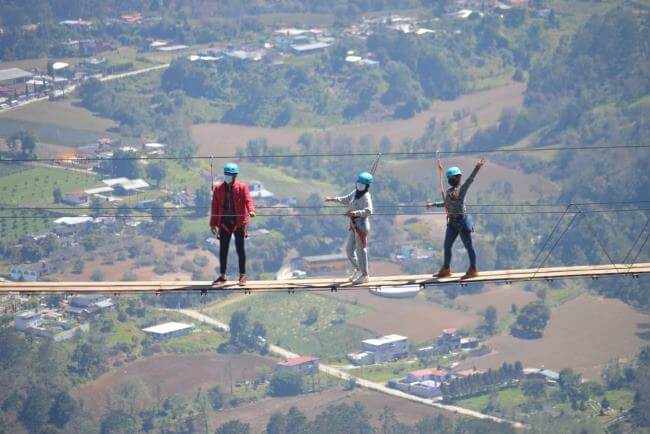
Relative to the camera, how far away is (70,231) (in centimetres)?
11162

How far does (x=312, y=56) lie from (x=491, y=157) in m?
39.5

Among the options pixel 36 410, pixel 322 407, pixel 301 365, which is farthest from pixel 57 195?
pixel 322 407

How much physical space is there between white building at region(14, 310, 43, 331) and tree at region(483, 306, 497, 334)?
85.8ft

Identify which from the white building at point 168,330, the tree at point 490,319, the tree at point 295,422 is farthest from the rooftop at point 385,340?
the white building at point 168,330

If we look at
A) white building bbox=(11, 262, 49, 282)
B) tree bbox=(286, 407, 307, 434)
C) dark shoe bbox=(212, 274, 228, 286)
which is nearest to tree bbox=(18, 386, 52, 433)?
tree bbox=(286, 407, 307, 434)

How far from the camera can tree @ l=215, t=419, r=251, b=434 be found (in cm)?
7850

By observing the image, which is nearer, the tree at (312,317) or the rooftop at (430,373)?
the rooftop at (430,373)

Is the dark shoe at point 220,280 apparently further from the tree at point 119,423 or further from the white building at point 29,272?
the white building at point 29,272

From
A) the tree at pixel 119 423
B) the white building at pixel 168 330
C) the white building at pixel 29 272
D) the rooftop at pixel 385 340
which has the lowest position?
the tree at pixel 119 423

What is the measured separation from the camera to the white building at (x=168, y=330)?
89.2 meters

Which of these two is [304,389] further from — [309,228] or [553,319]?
[309,228]

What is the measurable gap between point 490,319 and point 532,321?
2.82 metres

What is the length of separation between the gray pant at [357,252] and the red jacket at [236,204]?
187 centimetres

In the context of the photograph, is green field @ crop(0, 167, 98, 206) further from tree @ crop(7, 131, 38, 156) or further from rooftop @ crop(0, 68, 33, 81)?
rooftop @ crop(0, 68, 33, 81)
